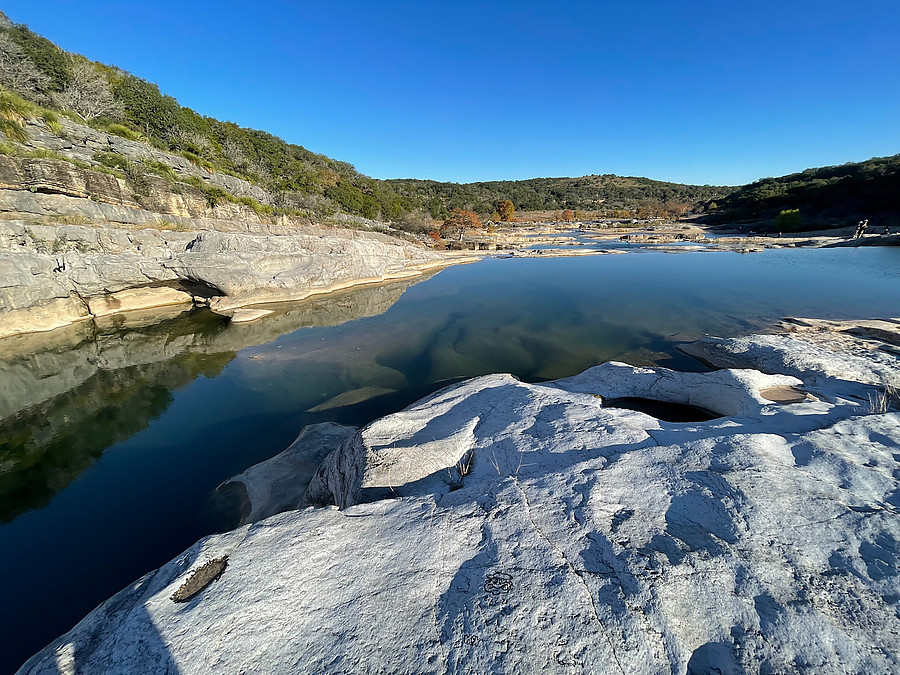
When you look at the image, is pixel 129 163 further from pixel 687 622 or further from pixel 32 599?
pixel 687 622

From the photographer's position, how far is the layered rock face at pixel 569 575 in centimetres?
198

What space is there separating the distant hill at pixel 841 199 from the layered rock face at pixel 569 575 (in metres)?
59.5

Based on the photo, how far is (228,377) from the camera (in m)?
10.4

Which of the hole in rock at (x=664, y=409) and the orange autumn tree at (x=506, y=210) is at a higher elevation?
the orange autumn tree at (x=506, y=210)

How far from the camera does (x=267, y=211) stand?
25.2 meters

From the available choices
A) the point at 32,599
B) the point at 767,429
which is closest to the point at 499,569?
the point at 767,429

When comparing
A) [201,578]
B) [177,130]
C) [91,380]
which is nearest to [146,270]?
[91,380]

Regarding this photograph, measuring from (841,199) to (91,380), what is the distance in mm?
74188

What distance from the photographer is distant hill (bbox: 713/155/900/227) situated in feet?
130

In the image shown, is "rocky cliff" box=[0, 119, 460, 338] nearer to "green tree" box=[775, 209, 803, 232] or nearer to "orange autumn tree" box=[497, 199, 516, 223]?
"green tree" box=[775, 209, 803, 232]

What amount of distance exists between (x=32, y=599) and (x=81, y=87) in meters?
36.3

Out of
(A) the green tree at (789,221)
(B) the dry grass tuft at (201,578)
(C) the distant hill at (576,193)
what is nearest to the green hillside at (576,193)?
(C) the distant hill at (576,193)

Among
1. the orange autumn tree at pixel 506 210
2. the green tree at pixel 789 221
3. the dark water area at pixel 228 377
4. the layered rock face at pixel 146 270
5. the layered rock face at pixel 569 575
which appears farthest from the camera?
the orange autumn tree at pixel 506 210

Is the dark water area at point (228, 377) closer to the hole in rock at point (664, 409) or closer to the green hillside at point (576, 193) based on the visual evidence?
the hole in rock at point (664, 409)
